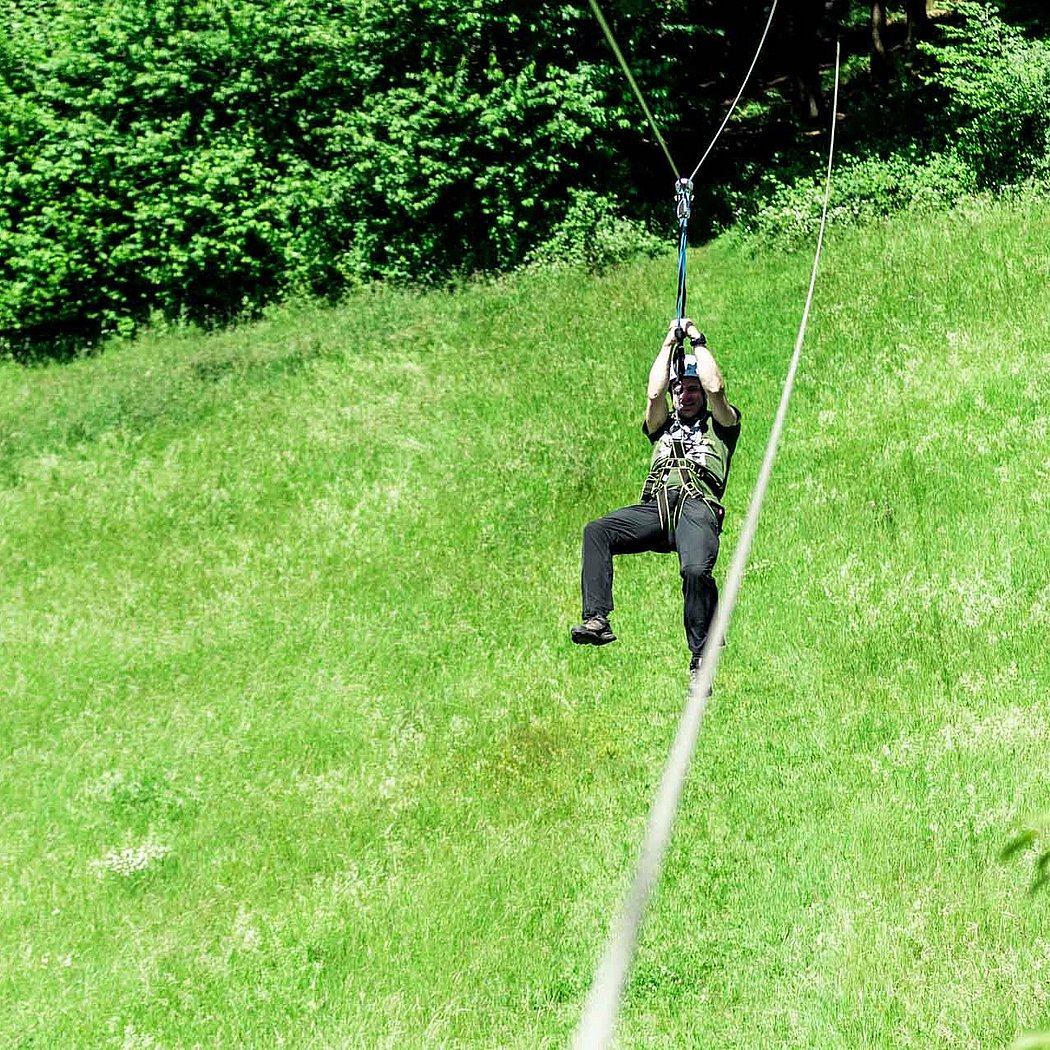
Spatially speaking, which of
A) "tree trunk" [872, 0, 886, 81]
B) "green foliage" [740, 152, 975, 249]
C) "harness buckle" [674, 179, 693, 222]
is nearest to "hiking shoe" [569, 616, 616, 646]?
"harness buckle" [674, 179, 693, 222]

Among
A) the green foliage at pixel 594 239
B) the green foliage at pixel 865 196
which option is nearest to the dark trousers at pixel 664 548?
the green foliage at pixel 865 196

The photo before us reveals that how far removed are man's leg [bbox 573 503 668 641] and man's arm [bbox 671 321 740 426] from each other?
0.74m

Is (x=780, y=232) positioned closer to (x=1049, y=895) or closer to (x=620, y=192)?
(x=620, y=192)

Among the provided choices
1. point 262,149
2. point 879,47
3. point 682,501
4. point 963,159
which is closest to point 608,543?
point 682,501

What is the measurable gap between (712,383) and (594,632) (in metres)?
1.77

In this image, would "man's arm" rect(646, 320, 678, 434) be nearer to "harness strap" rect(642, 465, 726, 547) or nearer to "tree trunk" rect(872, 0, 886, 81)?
"harness strap" rect(642, 465, 726, 547)

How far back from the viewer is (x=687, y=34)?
24.2 m

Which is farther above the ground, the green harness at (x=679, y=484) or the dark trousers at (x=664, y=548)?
the green harness at (x=679, y=484)

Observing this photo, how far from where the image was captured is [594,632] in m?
7.46

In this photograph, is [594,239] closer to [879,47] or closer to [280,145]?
[280,145]

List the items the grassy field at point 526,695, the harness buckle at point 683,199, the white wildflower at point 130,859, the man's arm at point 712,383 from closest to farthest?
the grassy field at point 526,695, the man's arm at point 712,383, the white wildflower at point 130,859, the harness buckle at point 683,199

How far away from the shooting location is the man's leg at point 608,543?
7641 millimetres

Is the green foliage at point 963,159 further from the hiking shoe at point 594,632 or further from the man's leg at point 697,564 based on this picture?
the hiking shoe at point 594,632

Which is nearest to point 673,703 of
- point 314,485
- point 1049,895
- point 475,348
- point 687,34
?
point 1049,895
